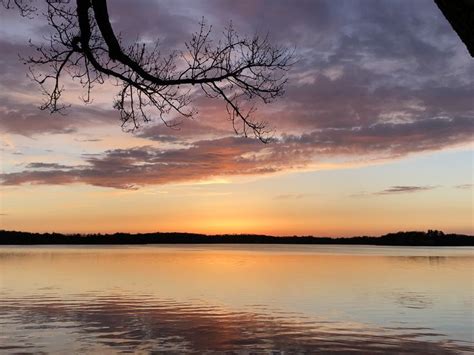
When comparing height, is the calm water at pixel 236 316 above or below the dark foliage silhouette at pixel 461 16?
below

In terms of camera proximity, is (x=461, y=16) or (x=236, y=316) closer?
(x=461, y=16)

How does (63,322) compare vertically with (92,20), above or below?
below

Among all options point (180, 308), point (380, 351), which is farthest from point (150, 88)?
point (180, 308)

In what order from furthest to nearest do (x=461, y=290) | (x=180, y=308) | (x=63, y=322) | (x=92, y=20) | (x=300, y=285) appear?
(x=300, y=285)
(x=461, y=290)
(x=180, y=308)
(x=63, y=322)
(x=92, y=20)

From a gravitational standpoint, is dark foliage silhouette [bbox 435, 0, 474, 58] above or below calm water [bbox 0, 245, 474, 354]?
above

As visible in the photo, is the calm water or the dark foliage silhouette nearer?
the dark foliage silhouette

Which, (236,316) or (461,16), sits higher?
(461,16)

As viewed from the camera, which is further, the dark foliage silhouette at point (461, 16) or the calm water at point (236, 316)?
the calm water at point (236, 316)

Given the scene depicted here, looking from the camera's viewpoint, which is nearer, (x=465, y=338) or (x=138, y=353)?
(x=138, y=353)

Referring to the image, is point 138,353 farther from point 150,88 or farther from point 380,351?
point 150,88

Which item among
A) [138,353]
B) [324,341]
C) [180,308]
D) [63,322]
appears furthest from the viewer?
[180,308]

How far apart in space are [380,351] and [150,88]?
12.0 metres

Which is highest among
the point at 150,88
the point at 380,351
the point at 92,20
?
the point at 92,20

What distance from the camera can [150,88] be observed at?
23.8 feet
